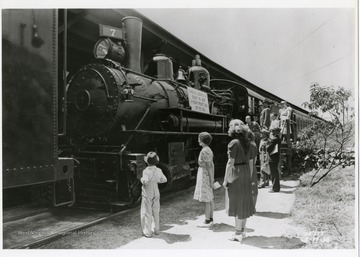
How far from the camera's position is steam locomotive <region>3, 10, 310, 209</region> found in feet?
10.3

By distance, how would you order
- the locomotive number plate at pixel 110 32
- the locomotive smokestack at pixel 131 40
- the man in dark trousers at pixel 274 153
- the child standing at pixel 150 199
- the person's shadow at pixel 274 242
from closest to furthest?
the person's shadow at pixel 274 242 < the child standing at pixel 150 199 < the locomotive number plate at pixel 110 32 < the locomotive smokestack at pixel 131 40 < the man in dark trousers at pixel 274 153

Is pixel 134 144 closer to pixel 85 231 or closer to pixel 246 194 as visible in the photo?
pixel 85 231

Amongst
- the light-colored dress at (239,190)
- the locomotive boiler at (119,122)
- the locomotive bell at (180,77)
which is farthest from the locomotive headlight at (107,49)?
the light-colored dress at (239,190)

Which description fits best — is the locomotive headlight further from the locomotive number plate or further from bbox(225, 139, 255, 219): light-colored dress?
bbox(225, 139, 255, 219): light-colored dress

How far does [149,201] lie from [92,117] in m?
2.21

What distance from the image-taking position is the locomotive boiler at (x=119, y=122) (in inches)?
219

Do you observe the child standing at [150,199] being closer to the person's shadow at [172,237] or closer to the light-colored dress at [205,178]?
the person's shadow at [172,237]

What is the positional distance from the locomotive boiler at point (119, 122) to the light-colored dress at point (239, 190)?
1.87m

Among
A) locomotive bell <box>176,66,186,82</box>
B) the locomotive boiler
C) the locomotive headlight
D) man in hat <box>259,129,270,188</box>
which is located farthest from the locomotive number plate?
man in hat <box>259,129,270,188</box>

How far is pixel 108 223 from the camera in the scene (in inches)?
193

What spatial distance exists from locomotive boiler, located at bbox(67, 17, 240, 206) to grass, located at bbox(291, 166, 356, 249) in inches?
94.4

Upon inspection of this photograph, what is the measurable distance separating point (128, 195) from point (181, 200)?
53.7 inches

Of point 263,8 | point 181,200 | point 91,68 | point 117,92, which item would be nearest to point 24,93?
point 117,92

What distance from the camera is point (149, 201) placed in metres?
4.27
